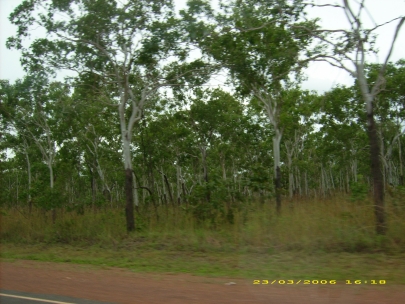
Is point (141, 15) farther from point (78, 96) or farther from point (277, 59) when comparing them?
point (277, 59)

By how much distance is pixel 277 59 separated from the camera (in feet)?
45.2

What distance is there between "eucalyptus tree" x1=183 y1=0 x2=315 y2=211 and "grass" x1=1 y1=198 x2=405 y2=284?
258cm

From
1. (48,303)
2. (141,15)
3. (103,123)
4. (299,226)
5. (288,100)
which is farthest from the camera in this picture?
(103,123)

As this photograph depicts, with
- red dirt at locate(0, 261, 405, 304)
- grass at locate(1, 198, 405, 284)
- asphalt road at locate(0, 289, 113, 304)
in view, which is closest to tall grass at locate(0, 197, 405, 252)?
grass at locate(1, 198, 405, 284)

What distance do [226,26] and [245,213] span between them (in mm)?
7051

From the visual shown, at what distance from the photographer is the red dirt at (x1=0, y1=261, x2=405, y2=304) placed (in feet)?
22.5

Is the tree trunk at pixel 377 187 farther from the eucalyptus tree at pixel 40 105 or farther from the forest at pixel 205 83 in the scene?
the eucalyptus tree at pixel 40 105

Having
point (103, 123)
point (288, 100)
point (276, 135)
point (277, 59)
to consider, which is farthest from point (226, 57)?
point (103, 123)

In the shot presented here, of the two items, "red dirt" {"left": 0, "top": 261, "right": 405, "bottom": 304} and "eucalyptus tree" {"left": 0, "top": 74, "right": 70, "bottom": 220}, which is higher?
"eucalyptus tree" {"left": 0, "top": 74, "right": 70, "bottom": 220}

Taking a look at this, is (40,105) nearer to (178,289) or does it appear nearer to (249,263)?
(249,263)

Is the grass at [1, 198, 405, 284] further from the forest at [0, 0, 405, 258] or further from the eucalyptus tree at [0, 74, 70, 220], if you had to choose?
the eucalyptus tree at [0, 74, 70, 220]

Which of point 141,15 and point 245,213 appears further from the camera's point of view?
point 141,15
